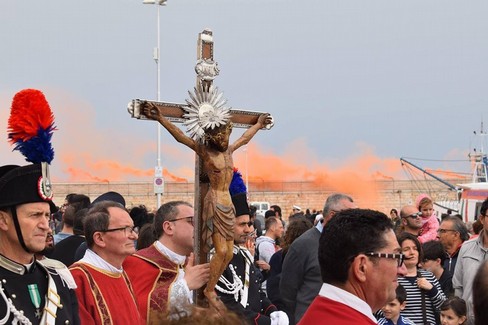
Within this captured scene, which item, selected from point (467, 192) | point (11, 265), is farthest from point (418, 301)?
point (467, 192)

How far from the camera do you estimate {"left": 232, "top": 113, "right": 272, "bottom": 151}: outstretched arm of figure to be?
600 cm

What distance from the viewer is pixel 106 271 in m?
5.51

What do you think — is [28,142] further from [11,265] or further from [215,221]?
[215,221]

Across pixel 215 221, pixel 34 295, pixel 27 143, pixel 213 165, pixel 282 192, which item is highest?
pixel 27 143

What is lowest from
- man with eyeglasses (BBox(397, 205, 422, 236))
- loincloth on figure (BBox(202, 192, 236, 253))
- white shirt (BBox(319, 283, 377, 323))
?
man with eyeglasses (BBox(397, 205, 422, 236))

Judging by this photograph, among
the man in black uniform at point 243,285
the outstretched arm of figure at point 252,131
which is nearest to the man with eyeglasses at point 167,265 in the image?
the man in black uniform at point 243,285

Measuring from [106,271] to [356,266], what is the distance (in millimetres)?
2304

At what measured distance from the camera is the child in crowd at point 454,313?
6.82 metres

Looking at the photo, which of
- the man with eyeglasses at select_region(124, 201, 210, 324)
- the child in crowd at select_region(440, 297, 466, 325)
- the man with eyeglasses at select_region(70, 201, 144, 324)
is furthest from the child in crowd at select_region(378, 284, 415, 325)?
the man with eyeglasses at select_region(70, 201, 144, 324)

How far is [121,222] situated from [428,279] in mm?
2952

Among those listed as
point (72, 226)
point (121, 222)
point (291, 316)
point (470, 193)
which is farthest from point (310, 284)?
point (470, 193)

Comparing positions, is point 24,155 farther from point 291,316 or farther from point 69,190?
point 69,190

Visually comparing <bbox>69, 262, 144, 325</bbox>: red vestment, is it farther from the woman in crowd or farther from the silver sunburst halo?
the woman in crowd

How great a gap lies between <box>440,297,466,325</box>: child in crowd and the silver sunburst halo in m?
2.64
